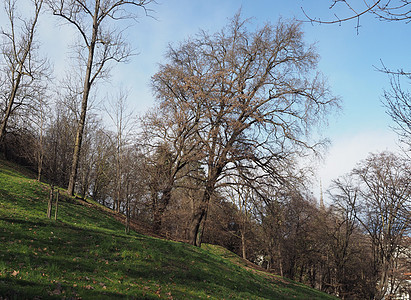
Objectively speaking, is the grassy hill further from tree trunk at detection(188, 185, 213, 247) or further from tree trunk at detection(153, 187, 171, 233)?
tree trunk at detection(153, 187, 171, 233)

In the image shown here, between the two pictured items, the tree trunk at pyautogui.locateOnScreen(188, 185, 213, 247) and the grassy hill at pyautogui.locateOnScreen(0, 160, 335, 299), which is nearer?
the grassy hill at pyautogui.locateOnScreen(0, 160, 335, 299)

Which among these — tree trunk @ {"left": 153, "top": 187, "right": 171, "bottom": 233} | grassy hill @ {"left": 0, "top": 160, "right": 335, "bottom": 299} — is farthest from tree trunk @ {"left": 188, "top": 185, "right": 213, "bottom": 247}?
grassy hill @ {"left": 0, "top": 160, "right": 335, "bottom": 299}

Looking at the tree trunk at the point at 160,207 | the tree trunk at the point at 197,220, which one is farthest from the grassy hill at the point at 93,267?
the tree trunk at the point at 160,207

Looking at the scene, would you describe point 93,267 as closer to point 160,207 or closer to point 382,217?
point 160,207

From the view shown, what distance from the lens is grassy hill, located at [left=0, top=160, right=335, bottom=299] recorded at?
630 centimetres

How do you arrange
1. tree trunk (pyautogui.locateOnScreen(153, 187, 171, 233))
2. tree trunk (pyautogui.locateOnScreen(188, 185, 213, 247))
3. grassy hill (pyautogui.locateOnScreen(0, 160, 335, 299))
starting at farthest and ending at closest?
tree trunk (pyautogui.locateOnScreen(153, 187, 171, 233))
tree trunk (pyautogui.locateOnScreen(188, 185, 213, 247))
grassy hill (pyautogui.locateOnScreen(0, 160, 335, 299))

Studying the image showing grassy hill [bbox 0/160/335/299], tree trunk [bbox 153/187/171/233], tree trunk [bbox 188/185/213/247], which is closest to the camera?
grassy hill [bbox 0/160/335/299]

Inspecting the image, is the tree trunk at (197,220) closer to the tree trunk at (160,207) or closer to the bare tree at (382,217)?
the tree trunk at (160,207)

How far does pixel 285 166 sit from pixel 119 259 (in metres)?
10.9

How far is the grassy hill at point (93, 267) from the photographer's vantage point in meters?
6.30

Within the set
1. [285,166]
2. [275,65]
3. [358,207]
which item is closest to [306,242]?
[358,207]

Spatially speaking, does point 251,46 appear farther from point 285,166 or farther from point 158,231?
point 158,231

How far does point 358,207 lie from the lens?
3055cm

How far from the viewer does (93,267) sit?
26.8ft
